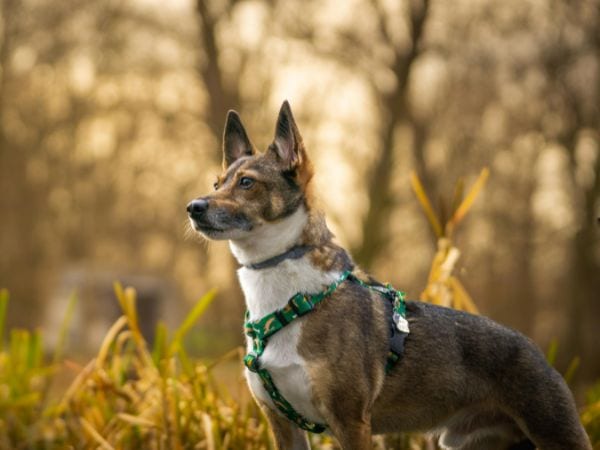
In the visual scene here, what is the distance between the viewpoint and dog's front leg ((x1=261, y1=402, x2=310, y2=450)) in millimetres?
3547

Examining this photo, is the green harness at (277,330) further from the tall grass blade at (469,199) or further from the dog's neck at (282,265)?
the tall grass blade at (469,199)

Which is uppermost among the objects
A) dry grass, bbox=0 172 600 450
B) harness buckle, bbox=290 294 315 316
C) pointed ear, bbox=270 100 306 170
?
pointed ear, bbox=270 100 306 170

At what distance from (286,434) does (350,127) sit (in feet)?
44.1

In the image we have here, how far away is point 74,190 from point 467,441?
74.4 feet

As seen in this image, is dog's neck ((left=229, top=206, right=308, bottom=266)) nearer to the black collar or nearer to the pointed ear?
the black collar

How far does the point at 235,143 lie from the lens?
3.89 meters

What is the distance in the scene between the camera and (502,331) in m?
3.73

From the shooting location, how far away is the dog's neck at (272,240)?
341 cm

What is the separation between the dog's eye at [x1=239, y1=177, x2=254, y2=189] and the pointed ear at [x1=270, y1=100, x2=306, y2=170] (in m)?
0.19

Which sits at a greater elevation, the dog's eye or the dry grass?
the dog's eye

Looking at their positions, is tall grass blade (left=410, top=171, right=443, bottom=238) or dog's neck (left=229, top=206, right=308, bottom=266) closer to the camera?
dog's neck (left=229, top=206, right=308, bottom=266)

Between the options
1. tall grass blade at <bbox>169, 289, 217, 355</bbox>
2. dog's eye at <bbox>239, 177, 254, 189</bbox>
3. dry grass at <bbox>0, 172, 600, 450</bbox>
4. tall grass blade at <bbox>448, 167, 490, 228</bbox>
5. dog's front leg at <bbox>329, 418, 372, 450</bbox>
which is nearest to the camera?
dog's front leg at <bbox>329, 418, 372, 450</bbox>

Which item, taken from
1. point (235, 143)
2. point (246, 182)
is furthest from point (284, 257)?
point (235, 143)

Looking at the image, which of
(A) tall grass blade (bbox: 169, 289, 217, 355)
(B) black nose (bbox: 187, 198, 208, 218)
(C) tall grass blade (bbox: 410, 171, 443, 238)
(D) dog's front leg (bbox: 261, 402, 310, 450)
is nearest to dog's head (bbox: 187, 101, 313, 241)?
(B) black nose (bbox: 187, 198, 208, 218)
